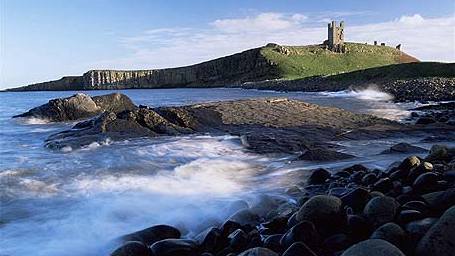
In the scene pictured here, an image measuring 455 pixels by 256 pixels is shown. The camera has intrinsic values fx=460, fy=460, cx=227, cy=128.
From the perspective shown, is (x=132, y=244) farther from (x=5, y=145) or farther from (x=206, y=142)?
(x=5, y=145)

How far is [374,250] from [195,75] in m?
A: 171

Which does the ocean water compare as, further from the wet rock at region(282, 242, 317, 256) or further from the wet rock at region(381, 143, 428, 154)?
the wet rock at region(282, 242, 317, 256)

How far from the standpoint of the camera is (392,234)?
452 centimetres

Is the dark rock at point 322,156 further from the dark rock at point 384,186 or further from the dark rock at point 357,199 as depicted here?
the dark rock at point 357,199

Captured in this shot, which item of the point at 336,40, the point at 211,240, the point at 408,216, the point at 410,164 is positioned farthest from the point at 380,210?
the point at 336,40

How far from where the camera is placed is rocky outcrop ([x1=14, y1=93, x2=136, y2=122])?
74.8ft

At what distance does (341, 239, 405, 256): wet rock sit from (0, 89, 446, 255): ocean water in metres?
3.32

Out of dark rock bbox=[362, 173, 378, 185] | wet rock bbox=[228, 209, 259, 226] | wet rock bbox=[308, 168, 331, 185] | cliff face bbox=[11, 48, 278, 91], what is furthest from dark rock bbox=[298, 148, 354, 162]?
cliff face bbox=[11, 48, 278, 91]

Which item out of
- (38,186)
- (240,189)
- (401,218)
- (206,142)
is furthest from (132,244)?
(206,142)

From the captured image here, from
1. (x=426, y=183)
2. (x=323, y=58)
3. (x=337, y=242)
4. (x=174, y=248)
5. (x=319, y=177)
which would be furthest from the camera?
(x=323, y=58)

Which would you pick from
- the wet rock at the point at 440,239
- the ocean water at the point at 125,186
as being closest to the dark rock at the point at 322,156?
the ocean water at the point at 125,186

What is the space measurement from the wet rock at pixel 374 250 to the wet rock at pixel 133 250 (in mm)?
2433

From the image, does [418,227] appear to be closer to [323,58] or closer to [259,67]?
[259,67]

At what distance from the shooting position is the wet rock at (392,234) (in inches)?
174
